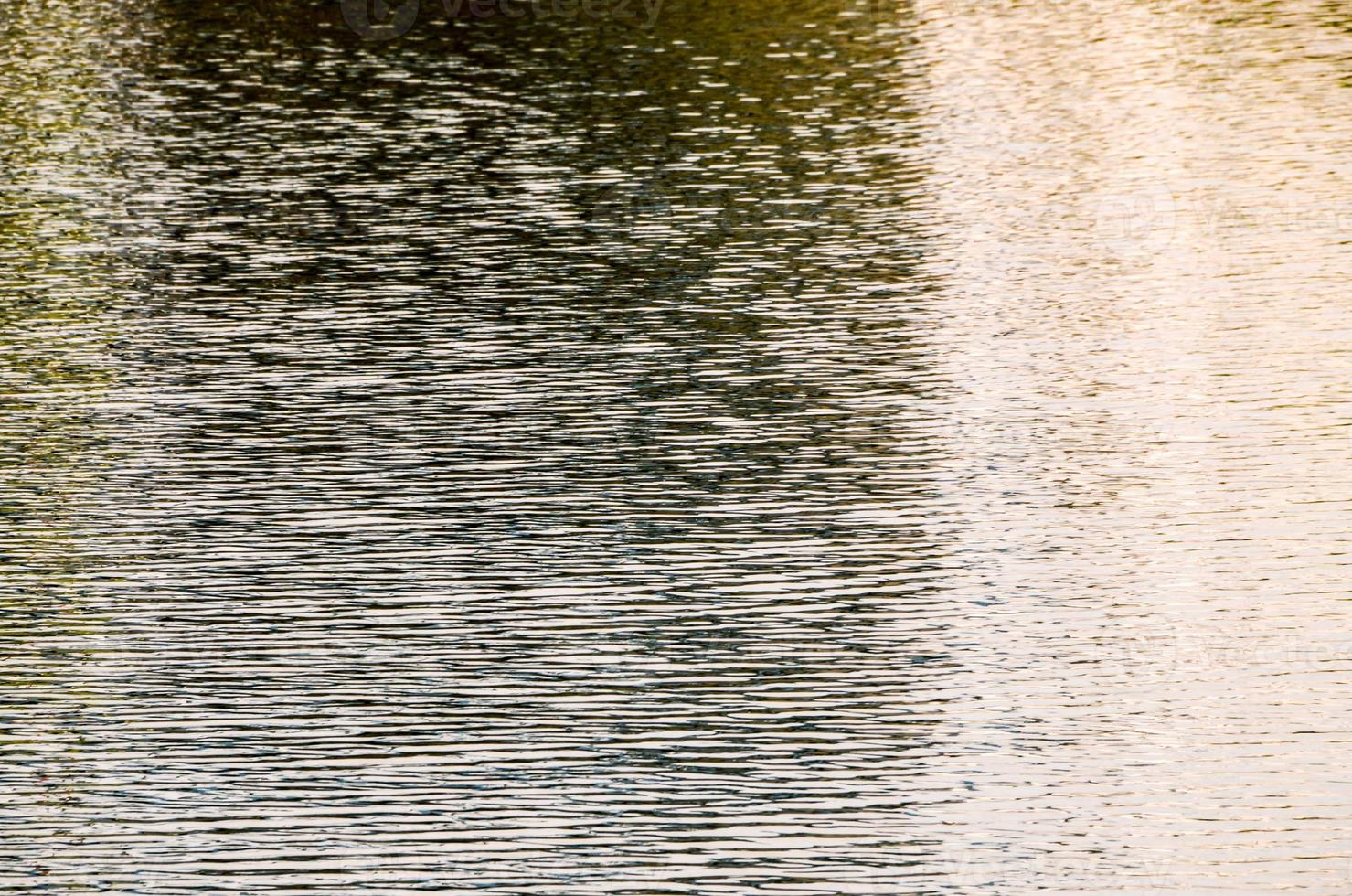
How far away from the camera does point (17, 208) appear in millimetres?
20672

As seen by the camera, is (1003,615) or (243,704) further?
(1003,615)

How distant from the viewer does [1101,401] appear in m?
15.2

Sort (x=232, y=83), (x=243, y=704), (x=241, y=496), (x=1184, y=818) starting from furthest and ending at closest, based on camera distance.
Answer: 1. (x=232, y=83)
2. (x=241, y=496)
3. (x=243, y=704)
4. (x=1184, y=818)

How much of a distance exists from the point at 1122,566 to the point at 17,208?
Answer: 11694 mm

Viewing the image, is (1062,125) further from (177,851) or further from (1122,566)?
(177,851)

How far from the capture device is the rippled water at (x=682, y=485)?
9.89 meters

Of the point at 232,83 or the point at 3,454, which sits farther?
the point at 232,83

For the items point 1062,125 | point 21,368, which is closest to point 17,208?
point 21,368

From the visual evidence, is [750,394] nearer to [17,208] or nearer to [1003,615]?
[1003,615]

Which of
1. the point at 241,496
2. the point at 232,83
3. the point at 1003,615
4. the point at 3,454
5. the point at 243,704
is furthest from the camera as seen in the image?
the point at 232,83

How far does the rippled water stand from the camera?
389 inches

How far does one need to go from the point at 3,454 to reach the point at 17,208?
6498 mm

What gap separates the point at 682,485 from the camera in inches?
540

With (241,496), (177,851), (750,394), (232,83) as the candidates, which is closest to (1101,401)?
(750,394)
